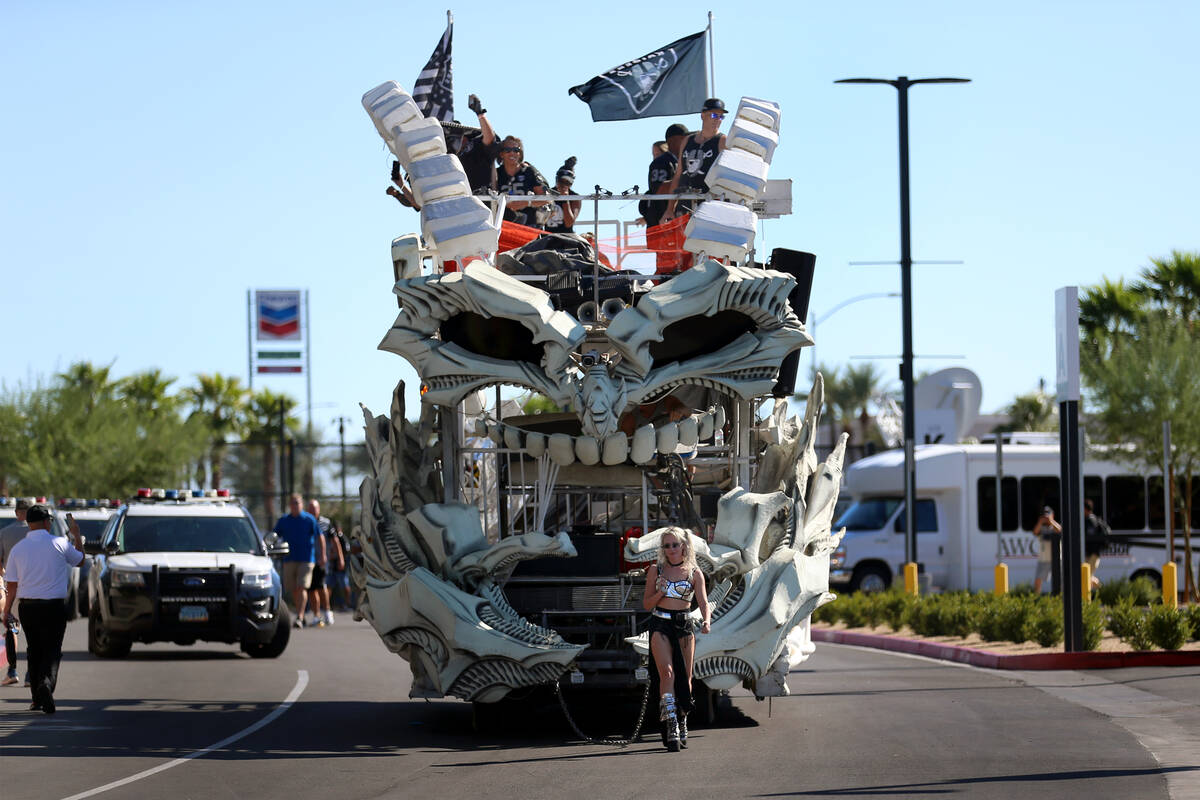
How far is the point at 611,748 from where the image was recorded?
12.2 metres

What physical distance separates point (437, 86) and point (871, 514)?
58.7ft

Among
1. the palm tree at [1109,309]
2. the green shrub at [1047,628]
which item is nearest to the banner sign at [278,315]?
the palm tree at [1109,309]

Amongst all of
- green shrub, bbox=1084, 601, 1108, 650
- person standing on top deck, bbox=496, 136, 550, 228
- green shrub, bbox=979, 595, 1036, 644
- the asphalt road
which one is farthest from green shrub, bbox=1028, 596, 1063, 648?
person standing on top deck, bbox=496, 136, 550, 228

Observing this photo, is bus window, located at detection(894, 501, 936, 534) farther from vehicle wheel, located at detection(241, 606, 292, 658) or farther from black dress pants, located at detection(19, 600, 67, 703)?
black dress pants, located at detection(19, 600, 67, 703)

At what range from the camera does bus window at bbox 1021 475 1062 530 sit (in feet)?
105

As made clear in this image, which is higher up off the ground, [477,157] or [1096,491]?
[477,157]

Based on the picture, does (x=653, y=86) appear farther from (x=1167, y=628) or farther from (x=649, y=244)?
(x=1167, y=628)

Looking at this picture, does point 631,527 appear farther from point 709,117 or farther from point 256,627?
point 256,627

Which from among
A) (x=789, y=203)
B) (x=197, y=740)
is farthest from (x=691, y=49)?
(x=197, y=740)

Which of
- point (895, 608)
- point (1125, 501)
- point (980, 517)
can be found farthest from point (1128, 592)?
point (1125, 501)

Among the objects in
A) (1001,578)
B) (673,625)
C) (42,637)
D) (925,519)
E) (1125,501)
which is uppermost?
(1125,501)

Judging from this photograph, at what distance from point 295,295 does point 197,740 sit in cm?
5151

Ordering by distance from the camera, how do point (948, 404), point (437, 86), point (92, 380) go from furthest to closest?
point (92, 380), point (948, 404), point (437, 86)

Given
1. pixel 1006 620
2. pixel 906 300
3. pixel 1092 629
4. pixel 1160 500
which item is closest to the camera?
pixel 1092 629
